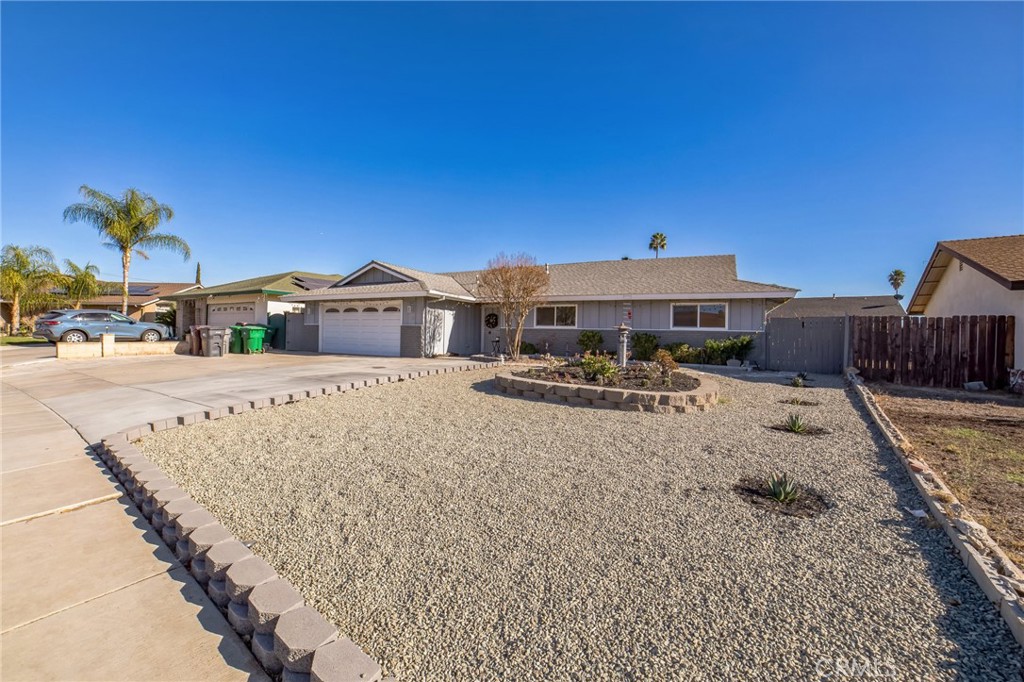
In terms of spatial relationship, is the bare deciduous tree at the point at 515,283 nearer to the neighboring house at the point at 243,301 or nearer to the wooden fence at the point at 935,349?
the wooden fence at the point at 935,349

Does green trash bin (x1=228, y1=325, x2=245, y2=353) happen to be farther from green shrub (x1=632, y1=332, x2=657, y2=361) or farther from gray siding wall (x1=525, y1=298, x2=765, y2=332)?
green shrub (x1=632, y1=332, x2=657, y2=361)

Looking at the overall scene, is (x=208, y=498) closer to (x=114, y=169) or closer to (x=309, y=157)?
(x=309, y=157)

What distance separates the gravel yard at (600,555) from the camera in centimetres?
181

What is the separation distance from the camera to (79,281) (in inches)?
1110

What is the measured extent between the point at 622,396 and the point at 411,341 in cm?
1102

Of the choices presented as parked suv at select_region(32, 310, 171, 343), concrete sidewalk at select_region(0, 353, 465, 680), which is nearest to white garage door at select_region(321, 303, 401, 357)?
parked suv at select_region(32, 310, 171, 343)

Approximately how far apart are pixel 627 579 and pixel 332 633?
1517mm

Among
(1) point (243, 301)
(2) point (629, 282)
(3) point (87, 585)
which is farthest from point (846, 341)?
(1) point (243, 301)

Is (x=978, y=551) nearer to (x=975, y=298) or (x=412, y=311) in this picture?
(x=975, y=298)

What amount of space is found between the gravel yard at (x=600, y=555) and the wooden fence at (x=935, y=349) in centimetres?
752

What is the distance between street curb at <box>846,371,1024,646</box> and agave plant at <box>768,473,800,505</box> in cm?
85

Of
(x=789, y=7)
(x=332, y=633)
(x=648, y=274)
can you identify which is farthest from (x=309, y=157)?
(x=332, y=633)

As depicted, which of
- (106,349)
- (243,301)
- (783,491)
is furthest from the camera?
(243,301)

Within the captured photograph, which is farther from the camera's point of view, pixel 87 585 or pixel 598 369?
pixel 598 369
